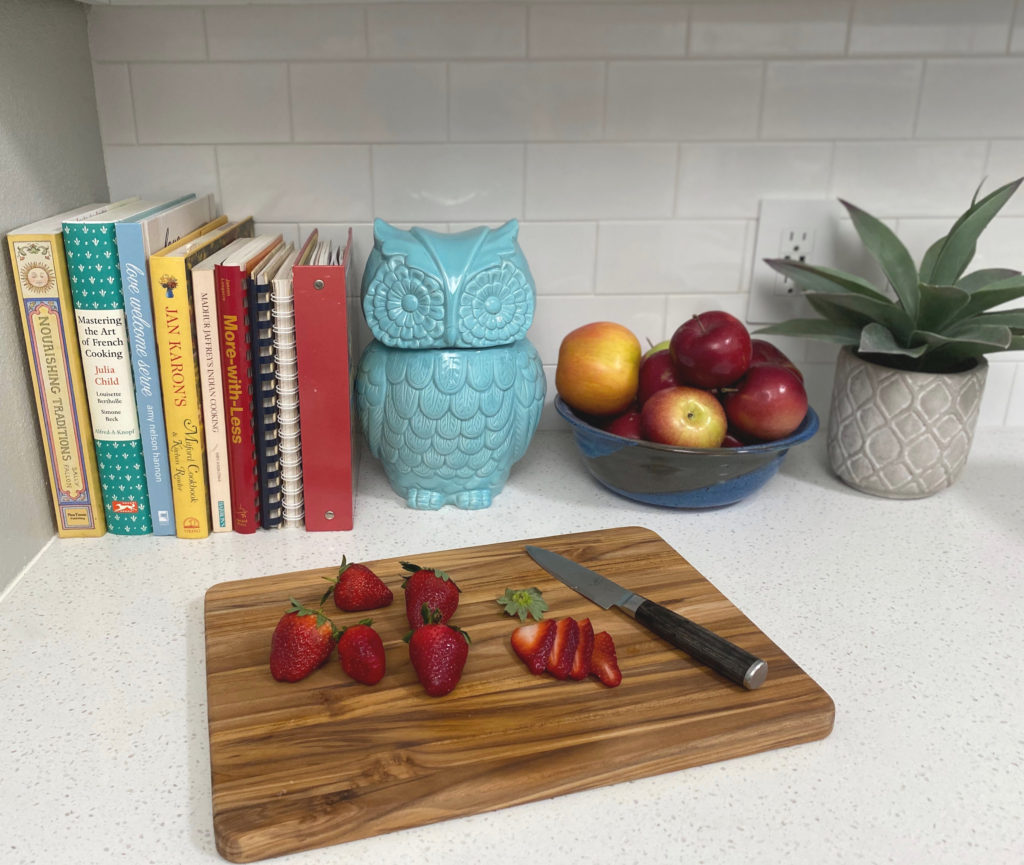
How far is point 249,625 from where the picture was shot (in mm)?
740

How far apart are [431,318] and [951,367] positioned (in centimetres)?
63

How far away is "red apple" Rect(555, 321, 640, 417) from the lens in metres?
0.99

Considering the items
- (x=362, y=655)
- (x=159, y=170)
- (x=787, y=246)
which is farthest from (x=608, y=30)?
(x=362, y=655)

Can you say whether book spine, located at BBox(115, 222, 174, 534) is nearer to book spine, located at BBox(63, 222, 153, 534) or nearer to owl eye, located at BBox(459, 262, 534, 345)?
book spine, located at BBox(63, 222, 153, 534)

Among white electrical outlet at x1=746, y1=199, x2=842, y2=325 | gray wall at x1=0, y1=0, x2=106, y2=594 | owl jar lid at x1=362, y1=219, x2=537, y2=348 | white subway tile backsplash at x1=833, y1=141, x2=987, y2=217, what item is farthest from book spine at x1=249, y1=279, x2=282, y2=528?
white subway tile backsplash at x1=833, y1=141, x2=987, y2=217

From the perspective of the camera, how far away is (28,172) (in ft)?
2.81

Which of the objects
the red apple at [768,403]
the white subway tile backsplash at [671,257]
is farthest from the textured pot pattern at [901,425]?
the white subway tile backsplash at [671,257]

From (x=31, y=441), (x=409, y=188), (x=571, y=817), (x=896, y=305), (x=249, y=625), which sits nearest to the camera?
(x=571, y=817)

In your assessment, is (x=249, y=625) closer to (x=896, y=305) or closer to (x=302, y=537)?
(x=302, y=537)

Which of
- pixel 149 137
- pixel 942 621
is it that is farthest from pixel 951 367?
pixel 149 137

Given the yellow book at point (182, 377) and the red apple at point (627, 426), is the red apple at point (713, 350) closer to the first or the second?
the red apple at point (627, 426)

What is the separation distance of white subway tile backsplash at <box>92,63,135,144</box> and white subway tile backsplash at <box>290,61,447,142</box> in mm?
197

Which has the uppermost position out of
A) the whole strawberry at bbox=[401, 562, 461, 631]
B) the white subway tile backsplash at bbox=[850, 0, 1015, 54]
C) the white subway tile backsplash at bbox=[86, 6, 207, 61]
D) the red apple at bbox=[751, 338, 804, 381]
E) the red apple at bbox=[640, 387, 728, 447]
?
the white subway tile backsplash at bbox=[850, 0, 1015, 54]

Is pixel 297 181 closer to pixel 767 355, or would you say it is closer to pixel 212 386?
pixel 212 386
